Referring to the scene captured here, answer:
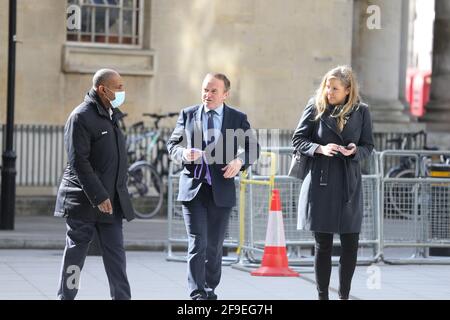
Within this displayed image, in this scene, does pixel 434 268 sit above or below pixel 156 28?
below

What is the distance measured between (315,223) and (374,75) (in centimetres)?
1687

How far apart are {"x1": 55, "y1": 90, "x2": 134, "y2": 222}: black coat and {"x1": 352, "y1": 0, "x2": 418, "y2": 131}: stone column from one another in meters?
16.8

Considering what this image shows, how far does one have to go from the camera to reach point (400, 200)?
14.8 m

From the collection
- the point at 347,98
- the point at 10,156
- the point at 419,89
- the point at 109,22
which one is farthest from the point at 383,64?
the point at 419,89

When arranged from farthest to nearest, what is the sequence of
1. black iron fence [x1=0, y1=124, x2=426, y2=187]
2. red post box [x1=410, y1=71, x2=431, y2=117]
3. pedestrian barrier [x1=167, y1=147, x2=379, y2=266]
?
red post box [x1=410, y1=71, x2=431, y2=117] < black iron fence [x1=0, y1=124, x2=426, y2=187] < pedestrian barrier [x1=167, y1=147, x2=379, y2=266]

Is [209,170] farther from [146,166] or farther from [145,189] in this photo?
[146,166]

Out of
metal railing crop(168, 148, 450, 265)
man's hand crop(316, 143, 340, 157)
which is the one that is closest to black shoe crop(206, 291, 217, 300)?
man's hand crop(316, 143, 340, 157)

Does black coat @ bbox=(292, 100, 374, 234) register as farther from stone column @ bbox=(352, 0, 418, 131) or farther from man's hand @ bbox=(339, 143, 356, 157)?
stone column @ bbox=(352, 0, 418, 131)

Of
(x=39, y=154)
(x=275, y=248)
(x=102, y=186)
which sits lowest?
(x=275, y=248)

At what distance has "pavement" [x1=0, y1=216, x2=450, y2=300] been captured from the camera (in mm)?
11555

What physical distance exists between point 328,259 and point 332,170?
675 millimetres
